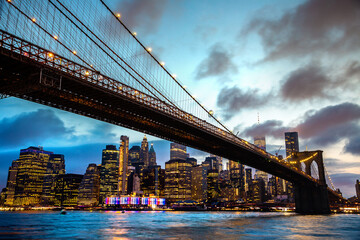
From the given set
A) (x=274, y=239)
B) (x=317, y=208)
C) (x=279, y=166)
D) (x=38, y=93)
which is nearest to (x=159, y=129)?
(x=38, y=93)

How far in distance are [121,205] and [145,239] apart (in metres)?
166

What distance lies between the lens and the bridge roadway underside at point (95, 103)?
27219 mm

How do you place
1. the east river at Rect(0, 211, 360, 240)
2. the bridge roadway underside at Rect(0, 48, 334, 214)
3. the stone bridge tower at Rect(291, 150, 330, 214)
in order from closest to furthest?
1. the east river at Rect(0, 211, 360, 240)
2. the bridge roadway underside at Rect(0, 48, 334, 214)
3. the stone bridge tower at Rect(291, 150, 330, 214)

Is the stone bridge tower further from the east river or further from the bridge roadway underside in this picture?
the east river

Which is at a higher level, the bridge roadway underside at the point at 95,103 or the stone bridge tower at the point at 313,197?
the bridge roadway underside at the point at 95,103

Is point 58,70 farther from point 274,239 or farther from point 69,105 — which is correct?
point 274,239

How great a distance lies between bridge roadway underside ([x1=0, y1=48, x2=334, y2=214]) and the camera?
89.3ft

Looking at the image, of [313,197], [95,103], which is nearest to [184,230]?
[95,103]

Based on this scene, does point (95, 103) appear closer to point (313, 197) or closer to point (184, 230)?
point (184, 230)

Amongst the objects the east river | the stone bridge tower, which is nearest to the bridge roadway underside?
the east river

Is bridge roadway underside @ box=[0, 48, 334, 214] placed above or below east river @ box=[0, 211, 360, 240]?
above

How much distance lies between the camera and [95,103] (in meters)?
35.3

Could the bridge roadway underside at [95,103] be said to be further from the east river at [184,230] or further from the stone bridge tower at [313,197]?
the stone bridge tower at [313,197]

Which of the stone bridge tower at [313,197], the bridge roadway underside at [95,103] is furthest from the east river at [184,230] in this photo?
the stone bridge tower at [313,197]
